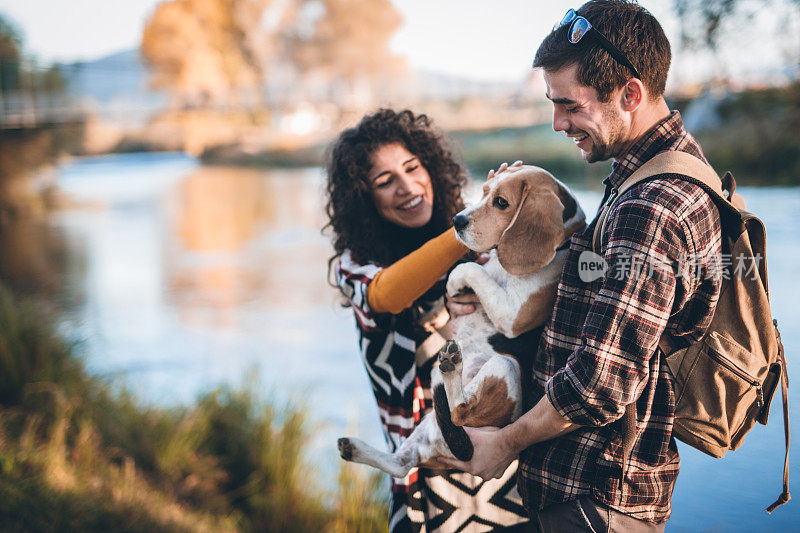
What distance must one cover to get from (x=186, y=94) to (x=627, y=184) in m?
36.9

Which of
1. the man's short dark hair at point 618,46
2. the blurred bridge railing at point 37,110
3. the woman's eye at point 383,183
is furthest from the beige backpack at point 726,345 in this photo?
the blurred bridge railing at point 37,110

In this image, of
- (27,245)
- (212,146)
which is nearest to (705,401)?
(27,245)

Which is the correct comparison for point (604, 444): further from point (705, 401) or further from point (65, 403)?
point (65, 403)

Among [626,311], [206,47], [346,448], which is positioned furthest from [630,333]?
[206,47]

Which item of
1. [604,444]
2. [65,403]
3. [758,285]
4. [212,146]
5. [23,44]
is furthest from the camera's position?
[212,146]

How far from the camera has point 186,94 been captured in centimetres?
3472

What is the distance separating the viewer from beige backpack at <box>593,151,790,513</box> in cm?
144

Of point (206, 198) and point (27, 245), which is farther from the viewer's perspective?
point (206, 198)

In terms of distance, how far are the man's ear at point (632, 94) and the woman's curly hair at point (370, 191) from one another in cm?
133

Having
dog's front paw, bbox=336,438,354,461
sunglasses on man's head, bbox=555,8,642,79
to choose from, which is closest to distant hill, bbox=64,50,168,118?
dog's front paw, bbox=336,438,354,461

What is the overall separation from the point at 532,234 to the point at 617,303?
52cm

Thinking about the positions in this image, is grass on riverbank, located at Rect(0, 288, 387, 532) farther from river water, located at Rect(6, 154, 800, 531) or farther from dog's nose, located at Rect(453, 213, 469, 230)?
dog's nose, located at Rect(453, 213, 469, 230)

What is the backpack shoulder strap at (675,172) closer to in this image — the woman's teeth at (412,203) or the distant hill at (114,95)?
the woman's teeth at (412,203)

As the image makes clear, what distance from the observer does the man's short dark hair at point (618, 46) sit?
4.78ft
